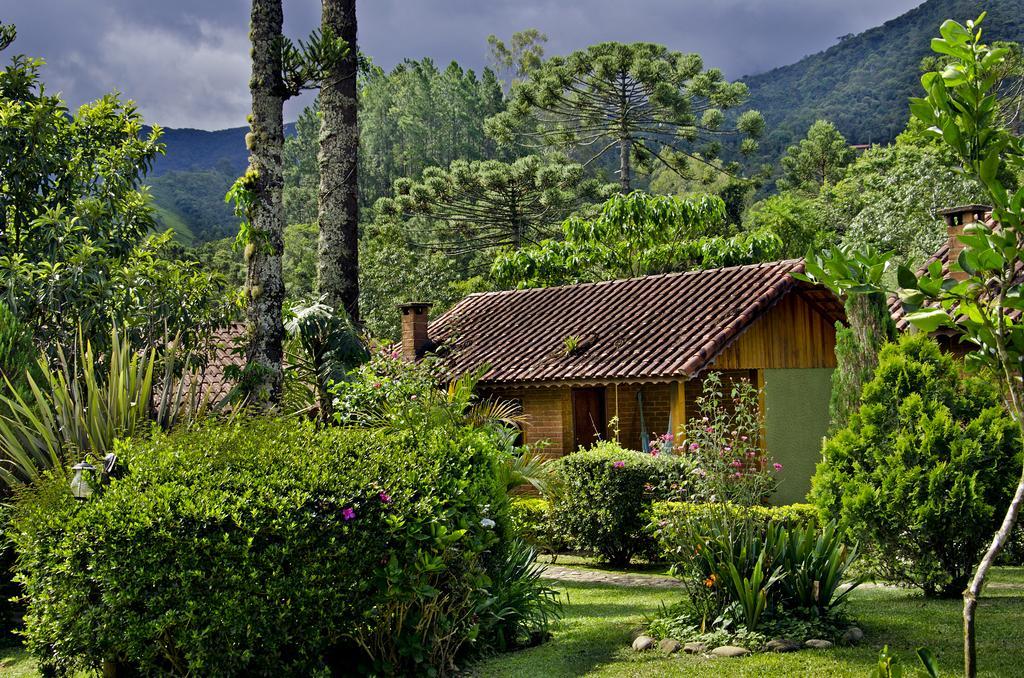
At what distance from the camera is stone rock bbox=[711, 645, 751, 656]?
7.20 metres

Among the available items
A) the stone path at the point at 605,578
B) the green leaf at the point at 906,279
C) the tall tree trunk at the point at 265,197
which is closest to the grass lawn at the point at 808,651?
the stone path at the point at 605,578

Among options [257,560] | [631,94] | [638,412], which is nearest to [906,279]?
[257,560]

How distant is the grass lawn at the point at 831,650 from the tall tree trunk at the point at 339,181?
708 centimetres

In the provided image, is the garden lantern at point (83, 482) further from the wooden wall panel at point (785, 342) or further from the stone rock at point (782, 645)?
the wooden wall panel at point (785, 342)

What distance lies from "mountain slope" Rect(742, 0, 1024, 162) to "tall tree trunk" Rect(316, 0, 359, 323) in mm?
62442

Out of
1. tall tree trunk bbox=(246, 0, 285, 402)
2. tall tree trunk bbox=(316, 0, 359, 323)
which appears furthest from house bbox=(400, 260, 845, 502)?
tall tree trunk bbox=(246, 0, 285, 402)

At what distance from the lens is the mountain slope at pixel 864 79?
77.6 metres

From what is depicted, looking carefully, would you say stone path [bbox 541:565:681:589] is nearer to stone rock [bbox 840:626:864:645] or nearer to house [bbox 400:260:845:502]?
stone rock [bbox 840:626:864:645]

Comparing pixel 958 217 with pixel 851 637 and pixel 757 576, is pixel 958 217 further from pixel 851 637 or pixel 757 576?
pixel 757 576

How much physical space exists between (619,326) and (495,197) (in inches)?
732

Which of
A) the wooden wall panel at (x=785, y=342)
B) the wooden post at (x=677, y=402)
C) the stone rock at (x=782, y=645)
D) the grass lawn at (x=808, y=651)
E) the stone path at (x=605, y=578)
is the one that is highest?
the wooden wall panel at (x=785, y=342)

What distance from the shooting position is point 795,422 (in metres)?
18.8

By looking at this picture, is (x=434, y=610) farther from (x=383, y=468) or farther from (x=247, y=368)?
(x=247, y=368)

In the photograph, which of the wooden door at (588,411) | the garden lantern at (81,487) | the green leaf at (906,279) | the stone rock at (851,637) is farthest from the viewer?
the wooden door at (588,411)
